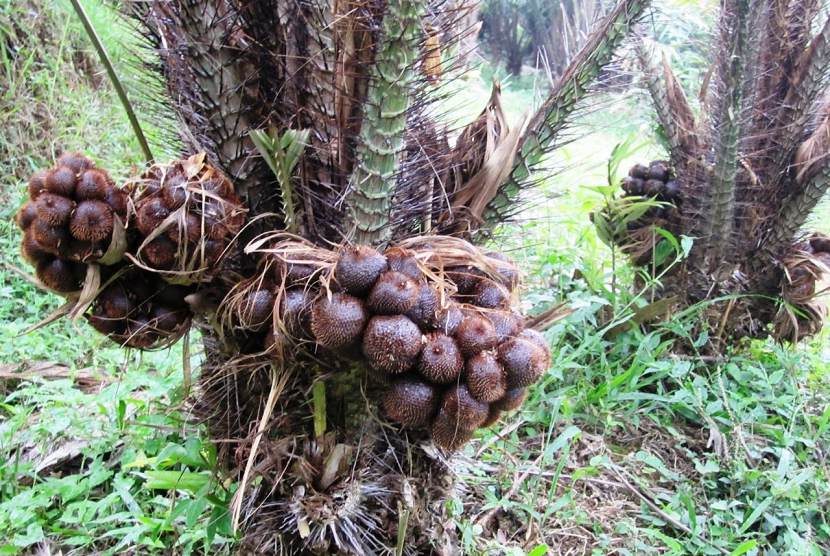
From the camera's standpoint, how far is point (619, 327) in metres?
2.65

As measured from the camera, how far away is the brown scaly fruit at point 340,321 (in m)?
1.04

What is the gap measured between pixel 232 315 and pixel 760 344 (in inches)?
102

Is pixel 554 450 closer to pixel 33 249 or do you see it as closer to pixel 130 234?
pixel 130 234

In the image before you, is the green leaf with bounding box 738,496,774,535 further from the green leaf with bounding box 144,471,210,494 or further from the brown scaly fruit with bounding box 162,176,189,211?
the brown scaly fruit with bounding box 162,176,189,211

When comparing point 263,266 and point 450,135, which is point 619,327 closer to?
point 450,135

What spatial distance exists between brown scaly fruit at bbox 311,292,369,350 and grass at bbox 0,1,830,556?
1.51ft

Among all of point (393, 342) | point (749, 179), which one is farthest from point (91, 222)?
point (749, 179)

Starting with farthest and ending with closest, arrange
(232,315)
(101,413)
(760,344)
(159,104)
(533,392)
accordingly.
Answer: (760,344) → (533,392) → (101,413) → (159,104) → (232,315)

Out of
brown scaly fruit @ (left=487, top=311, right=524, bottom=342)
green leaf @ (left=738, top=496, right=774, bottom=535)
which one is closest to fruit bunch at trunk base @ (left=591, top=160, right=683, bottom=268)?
green leaf @ (left=738, top=496, right=774, bottom=535)

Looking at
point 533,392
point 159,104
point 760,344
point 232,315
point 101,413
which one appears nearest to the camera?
point 232,315

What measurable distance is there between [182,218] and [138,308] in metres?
0.24

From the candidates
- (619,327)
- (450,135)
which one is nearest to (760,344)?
(619,327)

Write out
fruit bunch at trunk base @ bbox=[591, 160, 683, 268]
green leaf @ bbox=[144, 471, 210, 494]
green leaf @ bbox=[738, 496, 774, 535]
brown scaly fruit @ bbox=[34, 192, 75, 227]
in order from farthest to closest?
fruit bunch at trunk base @ bbox=[591, 160, 683, 268] < green leaf @ bbox=[738, 496, 774, 535] < green leaf @ bbox=[144, 471, 210, 494] < brown scaly fruit @ bbox=[34, 192, 75, 227]

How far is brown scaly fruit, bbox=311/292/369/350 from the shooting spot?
1044mm
